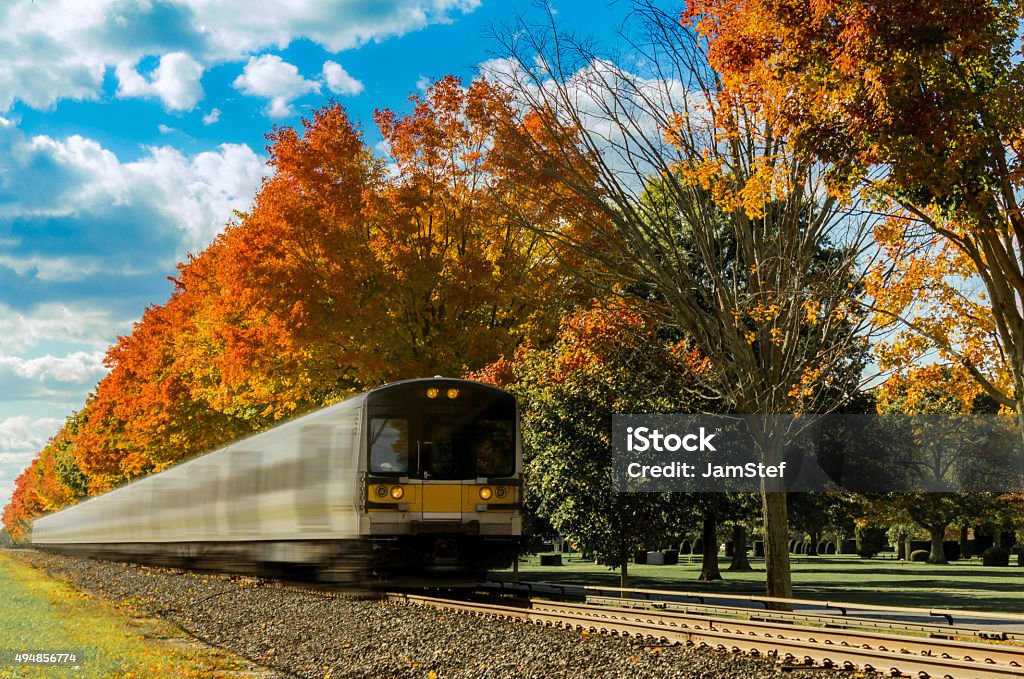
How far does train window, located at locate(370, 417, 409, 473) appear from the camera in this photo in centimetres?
1770

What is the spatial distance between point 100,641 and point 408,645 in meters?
5.15

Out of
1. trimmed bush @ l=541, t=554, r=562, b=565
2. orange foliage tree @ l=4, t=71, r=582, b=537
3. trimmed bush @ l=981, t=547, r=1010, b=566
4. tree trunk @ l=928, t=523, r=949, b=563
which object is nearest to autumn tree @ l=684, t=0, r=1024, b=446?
orange foliage tree @ l=4, t=71, r=582, b=537

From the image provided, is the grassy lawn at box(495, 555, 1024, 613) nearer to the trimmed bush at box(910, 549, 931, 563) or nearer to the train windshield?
the train windshield

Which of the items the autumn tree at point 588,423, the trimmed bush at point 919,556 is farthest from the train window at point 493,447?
the trimmed bush at point 919,556

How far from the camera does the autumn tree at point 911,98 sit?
479 inches

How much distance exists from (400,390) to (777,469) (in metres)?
6.93

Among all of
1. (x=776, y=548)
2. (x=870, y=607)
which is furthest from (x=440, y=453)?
(x=870, y=607)

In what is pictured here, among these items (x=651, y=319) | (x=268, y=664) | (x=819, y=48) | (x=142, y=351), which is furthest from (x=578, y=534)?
(x=142, y=351)

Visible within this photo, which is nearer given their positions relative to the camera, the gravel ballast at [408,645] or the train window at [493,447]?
the gravel ballast at [408,645]

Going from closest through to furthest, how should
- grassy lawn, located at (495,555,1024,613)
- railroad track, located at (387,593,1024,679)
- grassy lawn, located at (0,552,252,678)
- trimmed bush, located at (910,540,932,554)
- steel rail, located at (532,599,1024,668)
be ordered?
railroad track, located at (387,593,1024,679) → steel rail, located at (532,599,1024,668) → grassy lawn, located at (0,552,252,678) → grassy lawn, located at (495,555,1024,613) → trimmed bush, located at (910,540,932,554)

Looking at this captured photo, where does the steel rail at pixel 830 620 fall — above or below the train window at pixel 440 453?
below

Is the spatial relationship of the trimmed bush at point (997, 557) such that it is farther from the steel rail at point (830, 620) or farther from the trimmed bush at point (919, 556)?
the steel rail at point (830, 620)

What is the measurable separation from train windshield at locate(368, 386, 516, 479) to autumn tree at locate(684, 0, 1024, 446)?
7.41 metres

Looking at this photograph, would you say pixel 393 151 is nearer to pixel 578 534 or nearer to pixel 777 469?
pixel 578 534
